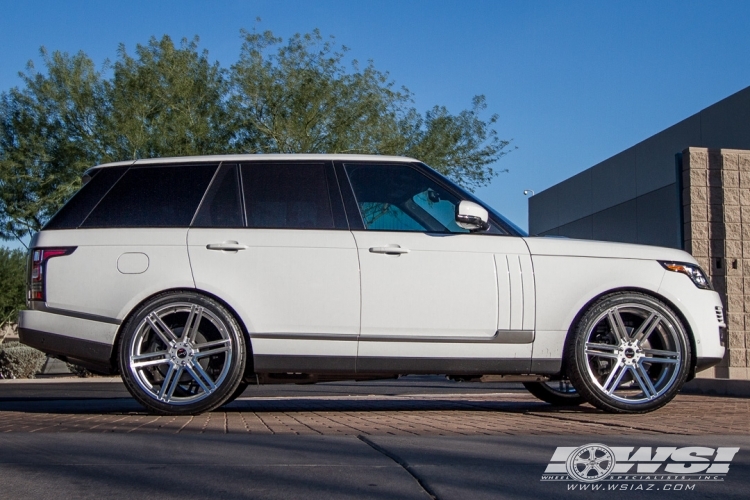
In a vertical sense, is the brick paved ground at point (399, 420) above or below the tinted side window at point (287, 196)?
below

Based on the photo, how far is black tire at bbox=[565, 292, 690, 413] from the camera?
665 cm

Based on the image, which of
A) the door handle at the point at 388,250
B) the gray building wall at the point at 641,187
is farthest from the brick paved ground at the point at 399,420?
the gray building wall at the point at 641,187

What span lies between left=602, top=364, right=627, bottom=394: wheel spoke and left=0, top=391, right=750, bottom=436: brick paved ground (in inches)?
7.7

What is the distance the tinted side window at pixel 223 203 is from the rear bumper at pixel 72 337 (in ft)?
3.20

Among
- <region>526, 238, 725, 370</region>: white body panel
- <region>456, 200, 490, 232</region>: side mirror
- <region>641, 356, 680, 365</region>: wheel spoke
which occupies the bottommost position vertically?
<region>641, 356, 680, 365</region>: wheel spoke

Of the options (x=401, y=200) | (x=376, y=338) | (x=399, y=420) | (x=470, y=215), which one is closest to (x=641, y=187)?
(x=401, y=200)

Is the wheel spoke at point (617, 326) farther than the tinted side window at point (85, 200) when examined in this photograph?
No

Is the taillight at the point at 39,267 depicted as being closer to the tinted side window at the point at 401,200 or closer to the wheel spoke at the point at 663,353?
the tinted side window at the point at 401,200

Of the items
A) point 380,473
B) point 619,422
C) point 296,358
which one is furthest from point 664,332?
point 380,473

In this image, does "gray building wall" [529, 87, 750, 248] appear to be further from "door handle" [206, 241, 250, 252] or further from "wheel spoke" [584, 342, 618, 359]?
"door handle" [206, 241, 250, 252]

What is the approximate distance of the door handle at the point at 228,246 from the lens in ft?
21.7

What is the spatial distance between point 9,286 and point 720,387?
3461cm

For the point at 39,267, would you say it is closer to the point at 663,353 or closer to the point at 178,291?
the point at 178,291

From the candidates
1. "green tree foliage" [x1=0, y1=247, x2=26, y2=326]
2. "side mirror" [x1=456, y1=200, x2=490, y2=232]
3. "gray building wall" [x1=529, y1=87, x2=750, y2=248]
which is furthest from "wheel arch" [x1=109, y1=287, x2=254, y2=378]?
"green tree foliage" [x1=0, y1=247, x2=26, y2=326]
